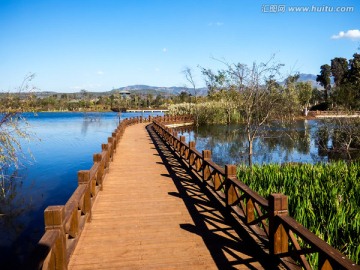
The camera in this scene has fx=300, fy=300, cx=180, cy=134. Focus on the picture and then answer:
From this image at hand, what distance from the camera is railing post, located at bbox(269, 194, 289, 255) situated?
4.29 metres

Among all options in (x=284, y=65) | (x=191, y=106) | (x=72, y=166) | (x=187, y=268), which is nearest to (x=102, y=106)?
(x=191, y=106)

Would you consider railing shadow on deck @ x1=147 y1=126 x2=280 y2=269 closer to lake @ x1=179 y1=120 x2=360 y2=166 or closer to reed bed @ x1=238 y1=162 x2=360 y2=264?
reed bed @ x1=238 y1=162 x2=360 y2=264

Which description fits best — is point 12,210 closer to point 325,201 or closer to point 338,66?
point 325,201

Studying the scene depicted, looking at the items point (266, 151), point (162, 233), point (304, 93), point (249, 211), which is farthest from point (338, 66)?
point (162, 233)

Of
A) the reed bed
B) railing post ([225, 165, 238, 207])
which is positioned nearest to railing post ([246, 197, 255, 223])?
railing post ([225, 165, 238, 207])

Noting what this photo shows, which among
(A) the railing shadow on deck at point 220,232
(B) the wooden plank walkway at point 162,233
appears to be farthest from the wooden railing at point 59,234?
(A) the railing shadow on deck at point 220,232

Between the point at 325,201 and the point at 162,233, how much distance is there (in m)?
4.31

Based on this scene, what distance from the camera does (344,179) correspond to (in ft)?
32.4

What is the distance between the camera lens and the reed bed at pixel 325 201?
550cm

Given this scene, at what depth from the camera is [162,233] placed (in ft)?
19.0

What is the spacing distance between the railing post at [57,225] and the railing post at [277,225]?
289cm

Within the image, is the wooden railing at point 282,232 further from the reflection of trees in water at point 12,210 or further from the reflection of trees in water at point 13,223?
the reflection of trees in water at point 12,210

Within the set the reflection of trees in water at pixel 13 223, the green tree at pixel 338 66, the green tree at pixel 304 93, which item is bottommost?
the reflection of trees in water at pixel 13 223

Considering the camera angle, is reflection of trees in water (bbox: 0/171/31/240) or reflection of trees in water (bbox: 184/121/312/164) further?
reflection of trees in water (bbox: 184/121/312/164)
